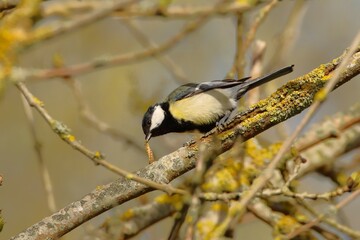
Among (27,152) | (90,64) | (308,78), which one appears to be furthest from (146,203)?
(27,152)

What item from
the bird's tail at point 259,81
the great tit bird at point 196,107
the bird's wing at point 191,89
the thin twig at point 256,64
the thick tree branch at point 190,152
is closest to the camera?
the thick tree branch at point 190,152

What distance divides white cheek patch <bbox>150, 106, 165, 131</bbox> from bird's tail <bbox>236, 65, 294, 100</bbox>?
1.71 feet

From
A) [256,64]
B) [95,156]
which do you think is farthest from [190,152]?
[256,64]

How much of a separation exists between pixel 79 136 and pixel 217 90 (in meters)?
3.48

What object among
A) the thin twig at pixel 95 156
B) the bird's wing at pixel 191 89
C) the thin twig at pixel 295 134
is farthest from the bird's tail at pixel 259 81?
the thin twig at pixel 295 134

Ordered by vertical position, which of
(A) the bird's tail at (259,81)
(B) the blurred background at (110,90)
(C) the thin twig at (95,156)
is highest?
(B) the blurred background at (110,90)

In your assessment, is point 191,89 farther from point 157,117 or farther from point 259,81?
point 259,81

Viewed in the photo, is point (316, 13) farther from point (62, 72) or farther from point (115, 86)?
point (62, 72)

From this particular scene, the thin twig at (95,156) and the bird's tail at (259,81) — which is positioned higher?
the bird's tail at (259,81)

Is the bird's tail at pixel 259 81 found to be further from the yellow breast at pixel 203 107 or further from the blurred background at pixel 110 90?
the blurred background at pixel 110 90

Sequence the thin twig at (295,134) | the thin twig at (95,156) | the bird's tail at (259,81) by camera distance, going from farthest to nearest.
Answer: the bird's tail at (259,81)
the thin twig at (95,156)
the thin twig at (295,134)

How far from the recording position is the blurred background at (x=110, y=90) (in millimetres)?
6734

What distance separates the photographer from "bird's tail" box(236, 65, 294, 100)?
3.23m

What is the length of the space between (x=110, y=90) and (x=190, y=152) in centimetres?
549
